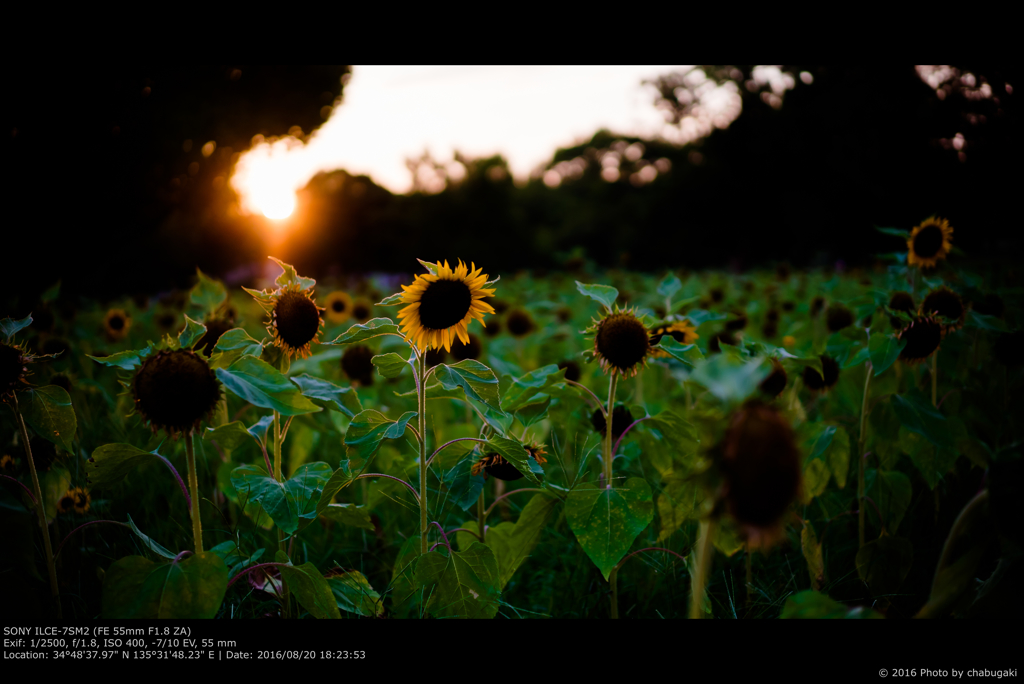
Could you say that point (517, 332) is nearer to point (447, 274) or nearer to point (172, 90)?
point (447, 274)

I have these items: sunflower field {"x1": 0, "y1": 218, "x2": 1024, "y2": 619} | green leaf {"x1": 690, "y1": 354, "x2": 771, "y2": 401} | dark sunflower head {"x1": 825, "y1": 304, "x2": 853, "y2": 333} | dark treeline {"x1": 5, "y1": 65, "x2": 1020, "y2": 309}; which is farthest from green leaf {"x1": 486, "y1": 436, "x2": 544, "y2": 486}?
dark sunflower head {"x1": 825, "y1": 304, "x2": 853, "y2": 333}

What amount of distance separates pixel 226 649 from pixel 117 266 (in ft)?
30.1

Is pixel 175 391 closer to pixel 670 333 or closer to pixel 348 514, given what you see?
pixel 348 514

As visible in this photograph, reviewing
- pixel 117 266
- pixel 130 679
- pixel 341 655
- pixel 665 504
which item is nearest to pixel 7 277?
pixel 130 679

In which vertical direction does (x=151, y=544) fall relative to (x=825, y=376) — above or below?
below

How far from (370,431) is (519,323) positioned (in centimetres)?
243

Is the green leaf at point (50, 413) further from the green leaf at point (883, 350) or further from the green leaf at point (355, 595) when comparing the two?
the green leaf at point (883, 350)

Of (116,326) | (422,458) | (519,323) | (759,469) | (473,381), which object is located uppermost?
(116,326)

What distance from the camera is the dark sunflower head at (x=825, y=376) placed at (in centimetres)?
177

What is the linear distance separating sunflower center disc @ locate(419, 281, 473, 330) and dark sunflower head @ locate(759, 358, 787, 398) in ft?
2.76

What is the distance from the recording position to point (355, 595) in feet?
3.72

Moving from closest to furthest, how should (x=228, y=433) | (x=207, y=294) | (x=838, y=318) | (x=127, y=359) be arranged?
1. (x=127, y=359)
2. (x=228, y=433)
3. (x=207, y=294)
4. (x=838, y=318)

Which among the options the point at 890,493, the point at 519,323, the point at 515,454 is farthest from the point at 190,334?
the point at 519,323

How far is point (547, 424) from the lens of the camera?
191 centimetres
